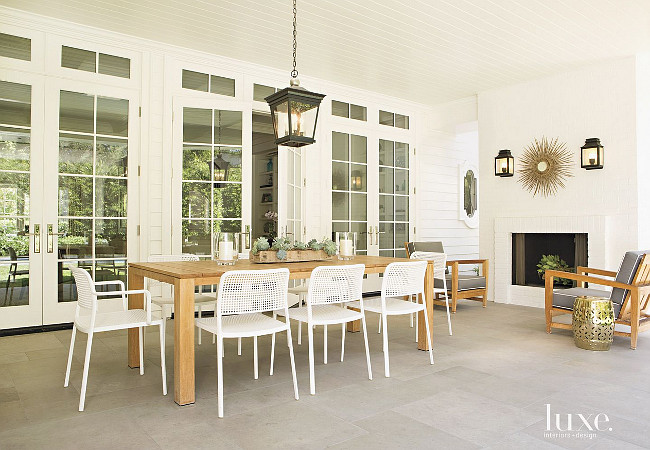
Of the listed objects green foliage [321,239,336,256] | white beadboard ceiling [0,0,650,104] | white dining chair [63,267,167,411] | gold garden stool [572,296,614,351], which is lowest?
gold garden stool [572,296,614,351]

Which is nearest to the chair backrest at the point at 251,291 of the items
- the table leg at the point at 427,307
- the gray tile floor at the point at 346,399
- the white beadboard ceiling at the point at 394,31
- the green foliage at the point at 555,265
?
the gray tile floor at the point at 346,399

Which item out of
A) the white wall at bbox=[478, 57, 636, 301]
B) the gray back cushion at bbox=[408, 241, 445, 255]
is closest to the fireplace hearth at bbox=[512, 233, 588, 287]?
the white wall at bbox=[478, 57, 636, 301]

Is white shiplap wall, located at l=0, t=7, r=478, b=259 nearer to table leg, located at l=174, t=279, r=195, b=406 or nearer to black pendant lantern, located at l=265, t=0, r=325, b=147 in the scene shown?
black pendant lantern, located at l=265, t=0, r=325, b=147

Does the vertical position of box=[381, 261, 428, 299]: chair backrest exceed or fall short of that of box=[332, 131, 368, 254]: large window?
it falls short

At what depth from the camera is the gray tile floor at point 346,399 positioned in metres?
2.39

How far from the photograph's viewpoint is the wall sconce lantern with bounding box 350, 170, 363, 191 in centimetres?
708

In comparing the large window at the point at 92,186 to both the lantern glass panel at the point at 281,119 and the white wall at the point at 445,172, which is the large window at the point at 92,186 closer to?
the lantern glass panel at the point at 281,119

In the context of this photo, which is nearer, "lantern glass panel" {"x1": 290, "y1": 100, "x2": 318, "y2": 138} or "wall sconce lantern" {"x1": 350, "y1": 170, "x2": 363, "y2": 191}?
"lantern glass panel" {"x1": 290, "y1": 100, "x2": 318, "y2": 138}

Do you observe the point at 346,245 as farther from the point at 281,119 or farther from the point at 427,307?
the point at 281,119

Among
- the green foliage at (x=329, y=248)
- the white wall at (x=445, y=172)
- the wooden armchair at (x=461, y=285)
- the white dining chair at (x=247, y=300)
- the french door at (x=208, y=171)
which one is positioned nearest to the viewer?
the white dining chair at (x=247, y=300)

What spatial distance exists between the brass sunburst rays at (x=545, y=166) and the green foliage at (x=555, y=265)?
85cm

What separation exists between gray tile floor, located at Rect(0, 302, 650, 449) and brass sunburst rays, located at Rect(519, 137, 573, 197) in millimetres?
2581

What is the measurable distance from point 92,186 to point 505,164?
5.15 meters

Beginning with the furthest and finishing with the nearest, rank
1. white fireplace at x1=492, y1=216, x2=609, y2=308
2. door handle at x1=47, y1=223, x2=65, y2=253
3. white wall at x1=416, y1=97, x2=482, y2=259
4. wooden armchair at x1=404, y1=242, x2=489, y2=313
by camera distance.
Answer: white wall at x1=416, y1=97, x2=482, y2=259 → wooden armchair at x1=404, y1=242, x2=489, y2=313 → white fireplace at x1=492, y1=216, x2=609, y2=308 → door handle at x1=47, y1=223, x2=65, y2=253
